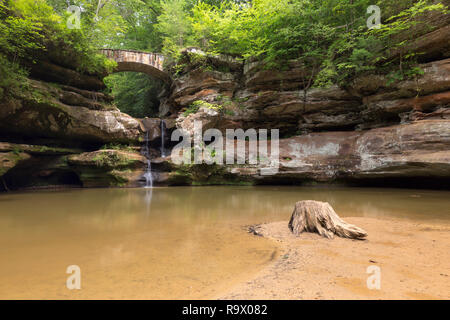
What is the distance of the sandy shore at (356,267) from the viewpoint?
1595 mm

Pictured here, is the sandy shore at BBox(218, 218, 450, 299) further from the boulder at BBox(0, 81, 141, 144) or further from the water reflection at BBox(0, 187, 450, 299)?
the boulder at BBox(0, 81, 141, 144)

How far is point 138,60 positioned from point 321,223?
15359mm

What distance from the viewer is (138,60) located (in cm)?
1462

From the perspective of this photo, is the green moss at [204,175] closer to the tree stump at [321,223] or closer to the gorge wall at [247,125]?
the gorge wall at [247,125]

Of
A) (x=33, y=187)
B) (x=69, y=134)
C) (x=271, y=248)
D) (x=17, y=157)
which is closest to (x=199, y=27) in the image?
(x=69, y=134)

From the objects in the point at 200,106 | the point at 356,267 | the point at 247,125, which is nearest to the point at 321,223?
the point at 356,267

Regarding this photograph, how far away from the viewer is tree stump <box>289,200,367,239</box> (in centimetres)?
295

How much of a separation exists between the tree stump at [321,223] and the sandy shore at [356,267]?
0.12 metres

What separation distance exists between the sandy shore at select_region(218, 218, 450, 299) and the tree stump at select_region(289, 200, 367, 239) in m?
0.12

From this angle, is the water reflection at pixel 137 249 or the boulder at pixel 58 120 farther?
the boulder at pixel 58 120

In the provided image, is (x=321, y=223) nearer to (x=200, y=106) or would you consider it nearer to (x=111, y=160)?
(x=200, y=106)

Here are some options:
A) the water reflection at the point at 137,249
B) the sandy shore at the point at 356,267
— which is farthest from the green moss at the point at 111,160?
the sandy shore at the point at 356,267

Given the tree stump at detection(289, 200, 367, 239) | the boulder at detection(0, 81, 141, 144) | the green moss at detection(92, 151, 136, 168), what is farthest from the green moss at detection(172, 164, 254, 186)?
the tree stump at detection(289, 200, 367, 239)
